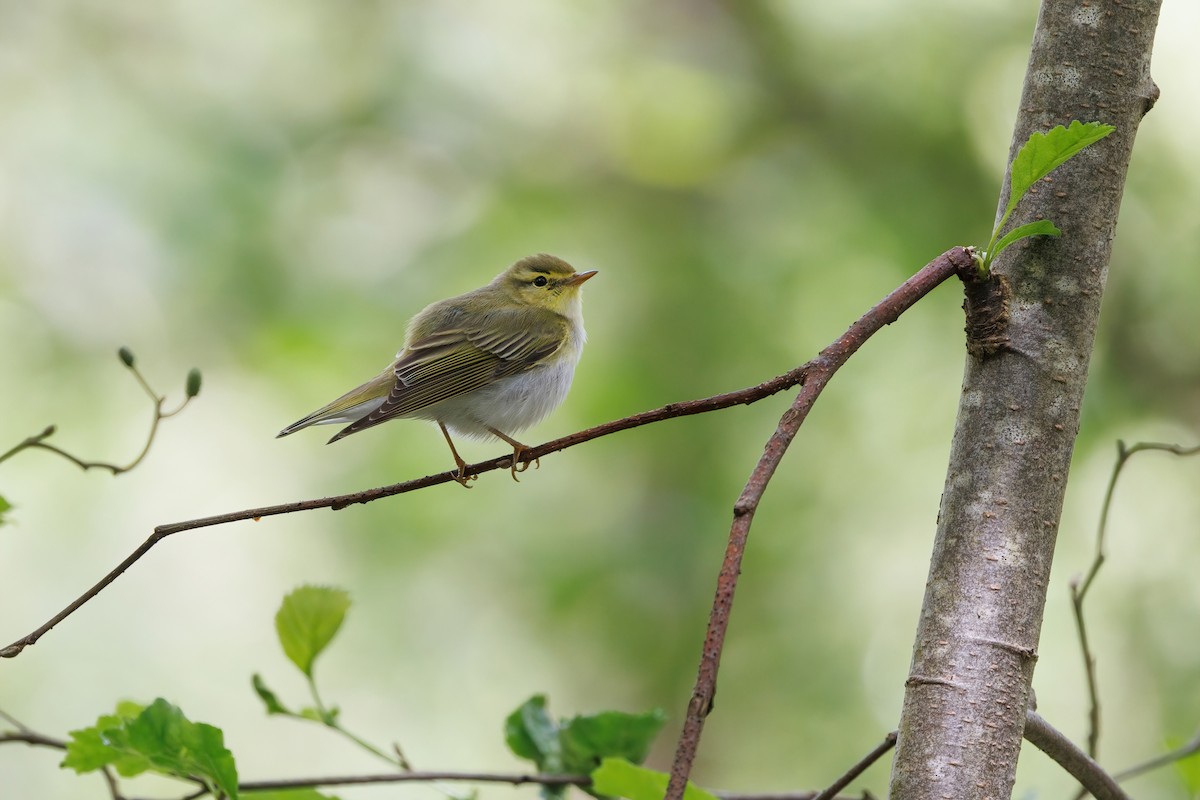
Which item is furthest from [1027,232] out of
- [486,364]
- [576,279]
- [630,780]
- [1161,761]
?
[576,279]

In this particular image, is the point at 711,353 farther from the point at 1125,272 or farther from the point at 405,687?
the point at 405,687

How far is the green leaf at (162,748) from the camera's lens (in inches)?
51.3

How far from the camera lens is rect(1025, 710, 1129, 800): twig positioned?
1332mm

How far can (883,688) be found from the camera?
384 centimetres

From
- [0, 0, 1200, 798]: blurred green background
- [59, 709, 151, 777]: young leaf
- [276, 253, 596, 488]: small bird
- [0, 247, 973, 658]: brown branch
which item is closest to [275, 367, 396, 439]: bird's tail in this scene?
[276, 253, 596, 488]: small bird

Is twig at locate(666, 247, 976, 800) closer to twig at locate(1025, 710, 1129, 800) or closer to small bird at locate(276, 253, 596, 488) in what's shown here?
twig at locate(1025, 710, 1129, 800)

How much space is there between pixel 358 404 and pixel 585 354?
140 centimetres

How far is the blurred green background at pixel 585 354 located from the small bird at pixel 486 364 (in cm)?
40

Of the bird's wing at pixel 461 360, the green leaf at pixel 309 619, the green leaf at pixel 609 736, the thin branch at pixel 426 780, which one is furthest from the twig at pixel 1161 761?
the bird's wing at pixel 461 360

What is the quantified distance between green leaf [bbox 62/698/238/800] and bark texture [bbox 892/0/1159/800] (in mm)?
768

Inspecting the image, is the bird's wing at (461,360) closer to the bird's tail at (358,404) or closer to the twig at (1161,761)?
the bird's tail at (358,404)

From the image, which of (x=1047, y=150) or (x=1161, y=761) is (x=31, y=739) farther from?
(x=1161, y=761)

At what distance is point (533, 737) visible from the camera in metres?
1.80

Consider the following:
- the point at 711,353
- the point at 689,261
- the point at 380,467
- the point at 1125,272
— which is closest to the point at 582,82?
the point at 689,261
